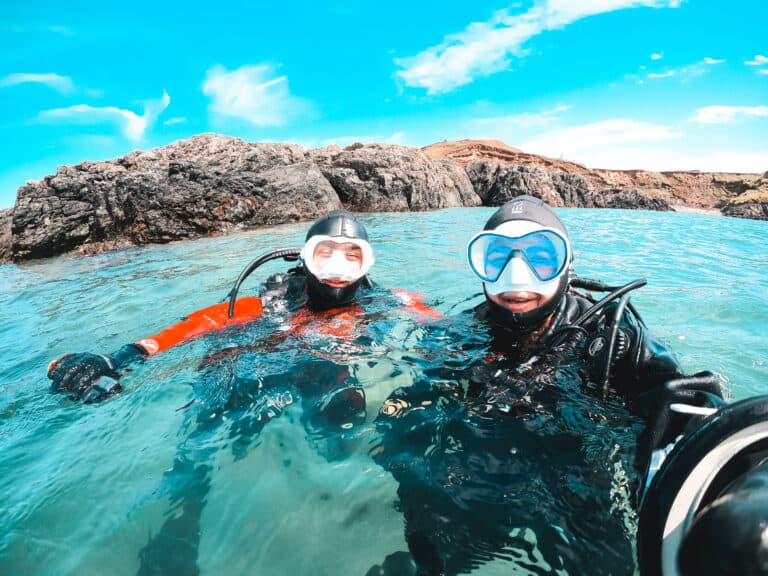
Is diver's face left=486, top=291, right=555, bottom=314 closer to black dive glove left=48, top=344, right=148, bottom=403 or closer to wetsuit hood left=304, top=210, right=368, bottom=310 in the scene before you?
wetsuit hood left=304, top=210, right=368, bottom=310

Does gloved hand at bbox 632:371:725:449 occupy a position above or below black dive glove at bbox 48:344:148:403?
above

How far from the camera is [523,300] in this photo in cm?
220

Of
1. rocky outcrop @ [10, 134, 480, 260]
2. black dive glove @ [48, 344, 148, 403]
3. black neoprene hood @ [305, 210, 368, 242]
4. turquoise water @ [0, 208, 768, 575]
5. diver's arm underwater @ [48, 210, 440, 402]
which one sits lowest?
turquoise water @ [0, 208, 768, 575]

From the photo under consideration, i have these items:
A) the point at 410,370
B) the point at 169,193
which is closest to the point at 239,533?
the point at 410,370

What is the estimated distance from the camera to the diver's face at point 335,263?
3508 mm

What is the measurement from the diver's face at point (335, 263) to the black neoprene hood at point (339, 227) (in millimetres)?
90

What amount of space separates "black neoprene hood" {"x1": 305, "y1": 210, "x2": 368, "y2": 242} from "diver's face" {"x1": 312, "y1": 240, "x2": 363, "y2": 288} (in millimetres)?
90

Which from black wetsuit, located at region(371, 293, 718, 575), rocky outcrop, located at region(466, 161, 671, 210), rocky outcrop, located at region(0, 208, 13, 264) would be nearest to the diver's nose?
black wetsuit, located at region(371, 293, 718, 575)

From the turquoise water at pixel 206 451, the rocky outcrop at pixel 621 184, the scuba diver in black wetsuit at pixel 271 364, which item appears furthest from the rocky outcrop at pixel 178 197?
the rocky outcrop at pixel 621 184

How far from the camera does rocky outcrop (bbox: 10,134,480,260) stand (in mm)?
12102

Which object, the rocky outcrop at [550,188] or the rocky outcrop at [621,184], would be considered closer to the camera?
the rocky outcrop at [550,188]

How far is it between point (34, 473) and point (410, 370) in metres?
2.13

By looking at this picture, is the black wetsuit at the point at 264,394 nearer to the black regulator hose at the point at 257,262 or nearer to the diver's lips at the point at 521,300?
the black regulator hose at the point at 257,262

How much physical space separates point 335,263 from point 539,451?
7.55 feet
